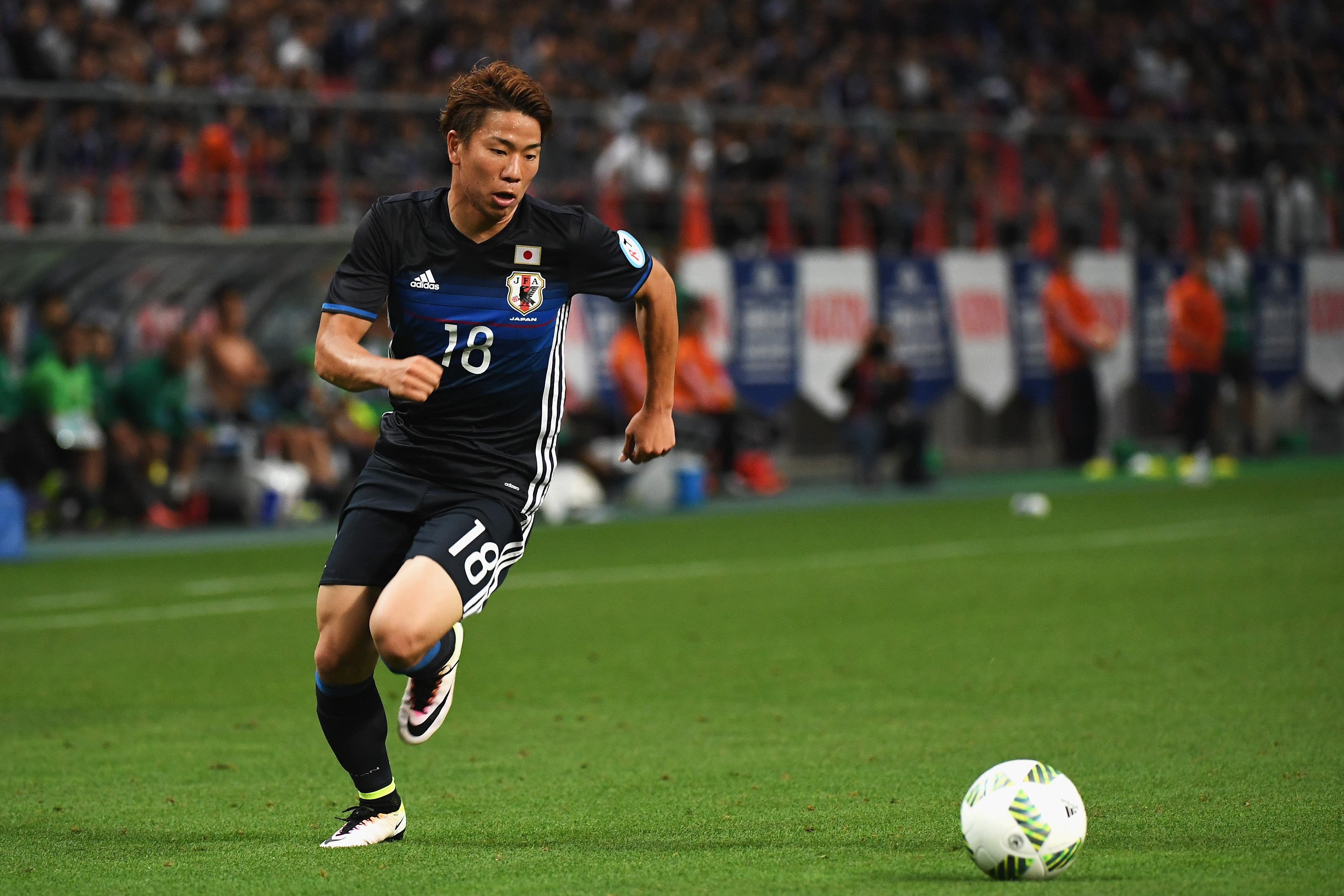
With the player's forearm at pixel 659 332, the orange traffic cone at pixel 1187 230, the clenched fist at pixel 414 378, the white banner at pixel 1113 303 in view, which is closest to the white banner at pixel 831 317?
the white banner at pixel 1113 303

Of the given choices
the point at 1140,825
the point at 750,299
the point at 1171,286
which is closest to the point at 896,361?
the point at 750,299

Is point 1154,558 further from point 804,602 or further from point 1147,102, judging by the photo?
point 1147,102

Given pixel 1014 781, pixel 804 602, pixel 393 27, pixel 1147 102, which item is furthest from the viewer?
pixel 1147 102

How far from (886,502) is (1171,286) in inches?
288

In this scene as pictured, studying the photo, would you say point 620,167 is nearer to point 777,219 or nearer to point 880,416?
point 777,219

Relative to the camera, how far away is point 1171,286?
2538 centimetres

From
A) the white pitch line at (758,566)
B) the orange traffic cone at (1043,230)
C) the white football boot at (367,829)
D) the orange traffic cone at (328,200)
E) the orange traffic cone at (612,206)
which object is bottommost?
the white pitch line at (758,566)

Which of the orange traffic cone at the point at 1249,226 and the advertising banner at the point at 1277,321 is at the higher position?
the orange traffic cone at the point at 1249,226

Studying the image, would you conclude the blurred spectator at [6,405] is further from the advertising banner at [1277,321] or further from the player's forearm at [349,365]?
the advertising banner at [1277,321]

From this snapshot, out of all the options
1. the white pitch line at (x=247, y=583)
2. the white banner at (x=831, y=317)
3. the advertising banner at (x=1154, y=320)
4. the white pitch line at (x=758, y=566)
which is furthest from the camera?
the advertising banner at (x=1154, y=320)

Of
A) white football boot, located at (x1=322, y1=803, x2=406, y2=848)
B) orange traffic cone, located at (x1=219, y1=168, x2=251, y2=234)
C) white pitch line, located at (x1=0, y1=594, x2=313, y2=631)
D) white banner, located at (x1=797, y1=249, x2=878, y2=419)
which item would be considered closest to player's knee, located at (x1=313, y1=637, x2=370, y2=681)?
white football boot, located at (x1=322, y1=803, x2=406, y2=848)

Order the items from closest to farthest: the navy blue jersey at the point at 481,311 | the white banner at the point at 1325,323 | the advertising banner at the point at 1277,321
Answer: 1. the navy blue jersey at the point at 481,311
2. the advertising banner at the point at 1277,321
3. the white banner at the point at 1325,323

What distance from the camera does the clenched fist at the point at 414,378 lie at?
5.16 m

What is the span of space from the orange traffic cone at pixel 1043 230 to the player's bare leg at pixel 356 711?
1962cm
